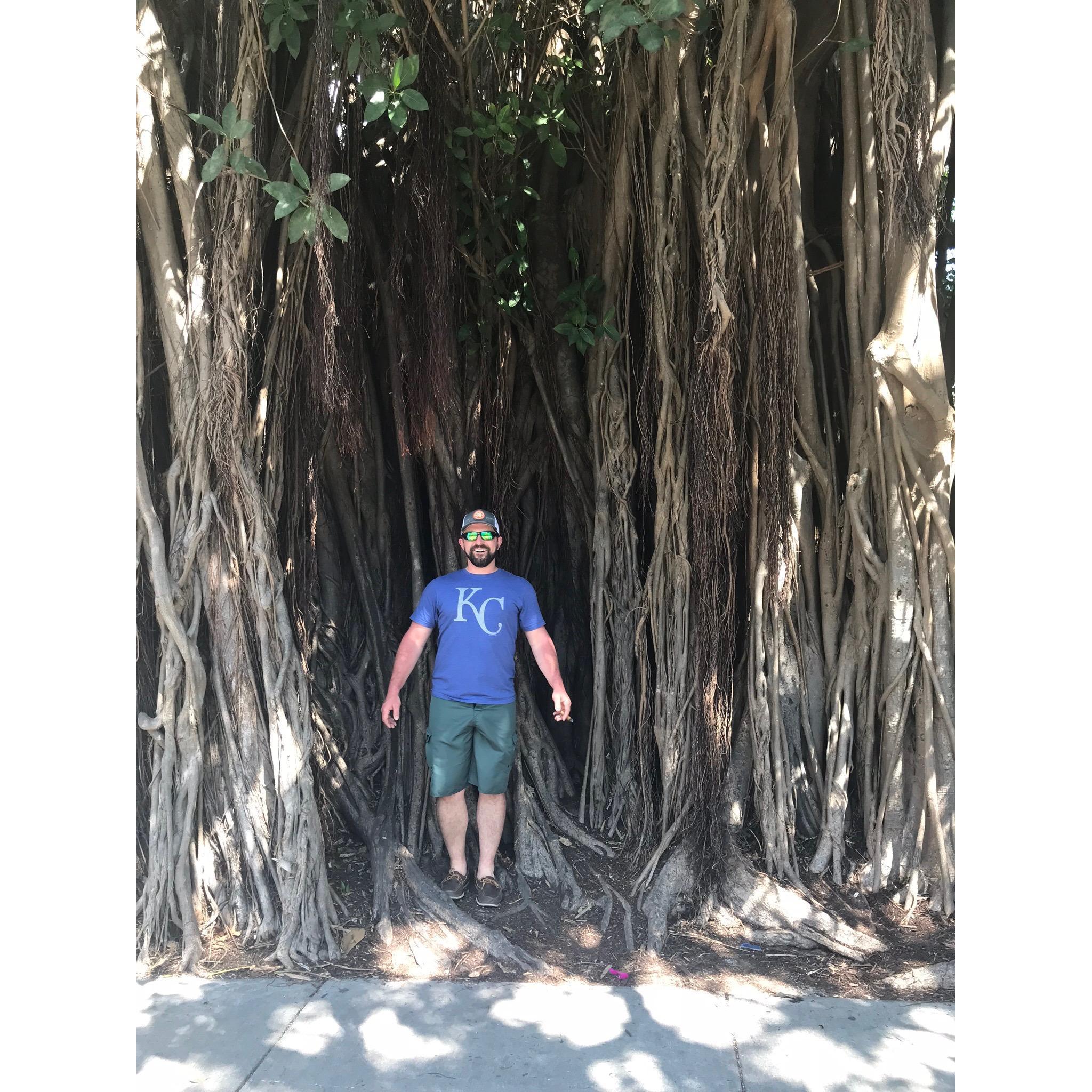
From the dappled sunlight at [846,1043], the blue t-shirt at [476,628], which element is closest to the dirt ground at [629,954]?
the dappled sunlight at [846,1043]

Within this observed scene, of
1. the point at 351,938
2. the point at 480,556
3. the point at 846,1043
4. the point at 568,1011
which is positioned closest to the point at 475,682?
the point at 480,556

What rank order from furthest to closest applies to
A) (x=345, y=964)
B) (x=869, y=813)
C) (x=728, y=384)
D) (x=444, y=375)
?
(x=444, y=375), (x=869, y=813), (x=728, y=384), (x=345, y=964)

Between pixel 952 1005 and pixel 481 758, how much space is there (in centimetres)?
154

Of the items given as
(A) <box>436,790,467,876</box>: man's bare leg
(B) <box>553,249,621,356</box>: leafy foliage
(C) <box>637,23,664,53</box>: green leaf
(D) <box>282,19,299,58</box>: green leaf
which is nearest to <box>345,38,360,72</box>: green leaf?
(D) <box>282,19,299,58</box>: green leaf

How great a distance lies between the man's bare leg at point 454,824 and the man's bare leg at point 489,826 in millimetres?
21

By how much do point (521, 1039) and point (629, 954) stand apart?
0.56m

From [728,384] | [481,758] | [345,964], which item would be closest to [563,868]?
[481,758]

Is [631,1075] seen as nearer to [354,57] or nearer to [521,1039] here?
[521,1039]

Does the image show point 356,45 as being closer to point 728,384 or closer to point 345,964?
point 728,384

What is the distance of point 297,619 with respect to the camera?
10.6 feet

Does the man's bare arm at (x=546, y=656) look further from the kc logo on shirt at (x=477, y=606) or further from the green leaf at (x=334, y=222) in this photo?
the green leaf at (x=334, y=222)

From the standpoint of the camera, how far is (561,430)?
3873 mm

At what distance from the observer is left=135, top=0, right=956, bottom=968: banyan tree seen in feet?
9.27

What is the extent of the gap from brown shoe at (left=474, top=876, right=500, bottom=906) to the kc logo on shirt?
81 cm
